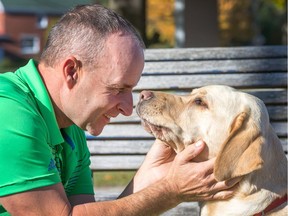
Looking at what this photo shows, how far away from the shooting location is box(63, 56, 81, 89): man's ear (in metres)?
3.47

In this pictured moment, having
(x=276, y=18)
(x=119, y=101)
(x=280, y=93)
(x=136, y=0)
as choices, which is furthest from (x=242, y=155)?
(x=276, y=18)

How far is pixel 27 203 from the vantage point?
3.27 metres

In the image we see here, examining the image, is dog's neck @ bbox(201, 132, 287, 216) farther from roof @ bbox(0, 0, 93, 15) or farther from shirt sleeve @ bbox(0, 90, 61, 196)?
roof @ bbox(0, 0, 93, 15)

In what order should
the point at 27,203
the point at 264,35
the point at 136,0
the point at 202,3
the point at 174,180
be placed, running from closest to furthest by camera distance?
the point at 27,203 < the point at 174,180 < the point at 202,3 < the point at 136,0 < the point at 264,35

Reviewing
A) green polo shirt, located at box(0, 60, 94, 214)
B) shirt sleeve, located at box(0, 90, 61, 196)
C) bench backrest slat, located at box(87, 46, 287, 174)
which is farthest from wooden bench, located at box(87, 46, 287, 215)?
shirt sleeve, located at box(0, 90, 61, 196)

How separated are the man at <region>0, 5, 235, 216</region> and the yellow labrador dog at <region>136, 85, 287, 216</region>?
10cm

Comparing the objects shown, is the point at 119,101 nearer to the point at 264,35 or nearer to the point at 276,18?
the point at 264,35

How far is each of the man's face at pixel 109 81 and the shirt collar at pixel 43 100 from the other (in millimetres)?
97

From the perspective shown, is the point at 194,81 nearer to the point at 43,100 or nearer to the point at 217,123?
the point at 217,123

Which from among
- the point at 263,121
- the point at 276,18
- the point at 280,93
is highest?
the point at 263,121

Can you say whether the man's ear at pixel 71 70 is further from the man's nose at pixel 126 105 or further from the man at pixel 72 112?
the man's nose at pixel 126 105

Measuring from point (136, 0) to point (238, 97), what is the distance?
9.49m

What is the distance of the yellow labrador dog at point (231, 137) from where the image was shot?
3471 mm

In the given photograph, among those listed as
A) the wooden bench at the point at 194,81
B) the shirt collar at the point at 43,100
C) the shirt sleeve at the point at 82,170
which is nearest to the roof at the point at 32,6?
the wooden bench at the point at 194,81
